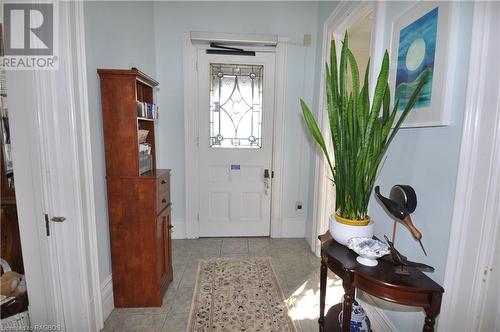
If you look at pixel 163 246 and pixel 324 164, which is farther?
pixel 324 164

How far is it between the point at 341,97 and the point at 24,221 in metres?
1.90

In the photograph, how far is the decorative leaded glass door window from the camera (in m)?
2.88

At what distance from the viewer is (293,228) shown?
123 inches

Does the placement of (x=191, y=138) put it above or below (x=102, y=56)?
below

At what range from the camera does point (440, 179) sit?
1.13m

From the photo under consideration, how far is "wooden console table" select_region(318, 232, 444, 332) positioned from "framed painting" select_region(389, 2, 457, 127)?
2.36ft

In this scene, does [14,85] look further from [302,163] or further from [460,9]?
[302,163]

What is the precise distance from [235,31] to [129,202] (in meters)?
2.23

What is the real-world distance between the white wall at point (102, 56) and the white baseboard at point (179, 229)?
1247mm

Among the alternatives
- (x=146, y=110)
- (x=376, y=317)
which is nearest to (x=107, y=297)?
(x=146, y=110)

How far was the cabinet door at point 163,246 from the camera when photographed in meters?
1.81

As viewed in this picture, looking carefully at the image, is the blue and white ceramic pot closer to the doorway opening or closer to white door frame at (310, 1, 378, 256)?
white door frame at (310, 1, 378, 256)

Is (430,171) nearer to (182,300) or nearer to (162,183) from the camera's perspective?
(162,183)

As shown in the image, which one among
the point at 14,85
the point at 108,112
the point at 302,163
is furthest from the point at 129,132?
the point at 302,163
